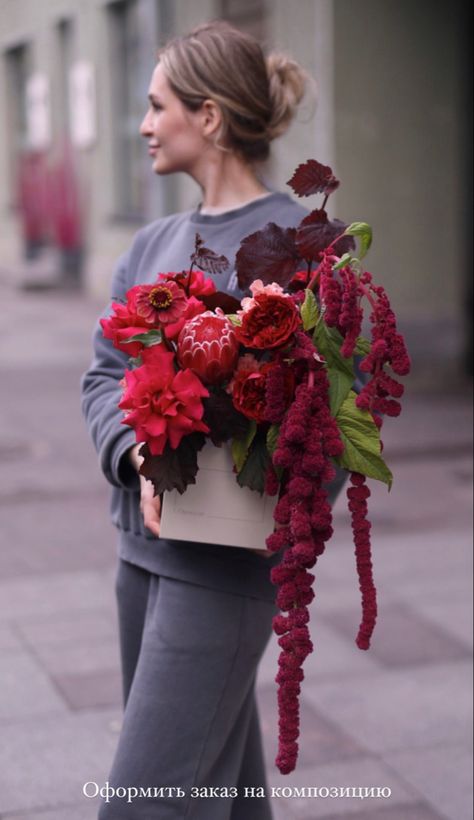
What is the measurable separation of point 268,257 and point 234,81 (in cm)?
56

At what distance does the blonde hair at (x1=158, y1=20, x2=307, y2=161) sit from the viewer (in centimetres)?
283

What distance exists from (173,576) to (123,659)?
305 mm

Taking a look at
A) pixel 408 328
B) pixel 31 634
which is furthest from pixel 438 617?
pixel 408 328

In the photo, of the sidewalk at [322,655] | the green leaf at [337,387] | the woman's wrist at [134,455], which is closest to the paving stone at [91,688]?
the sidewalk at [322,655]

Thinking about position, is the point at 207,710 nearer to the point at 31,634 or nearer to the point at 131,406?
the point at 131,406

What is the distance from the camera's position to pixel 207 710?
2.58m

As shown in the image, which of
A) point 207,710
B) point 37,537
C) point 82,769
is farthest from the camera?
point 37,537

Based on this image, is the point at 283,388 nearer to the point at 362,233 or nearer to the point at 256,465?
the point at 256,465

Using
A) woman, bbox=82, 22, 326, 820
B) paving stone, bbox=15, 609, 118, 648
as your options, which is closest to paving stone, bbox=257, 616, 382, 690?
paving stone, bbox=15, 609, 118, 648

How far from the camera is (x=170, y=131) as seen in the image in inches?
113

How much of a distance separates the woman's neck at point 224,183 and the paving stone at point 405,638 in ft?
7.85

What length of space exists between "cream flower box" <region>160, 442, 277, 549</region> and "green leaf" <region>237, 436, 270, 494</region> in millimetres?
33

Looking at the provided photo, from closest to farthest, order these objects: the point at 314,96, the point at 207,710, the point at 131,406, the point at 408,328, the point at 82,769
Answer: the point at 131,406, the point at 207,710, the point at 314,96, the point at 82,769, the point at 408,328

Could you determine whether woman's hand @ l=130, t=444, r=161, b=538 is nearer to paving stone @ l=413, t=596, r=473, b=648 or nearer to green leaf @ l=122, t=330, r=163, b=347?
green leaf @ l=122, t=330, r=163, b=347
